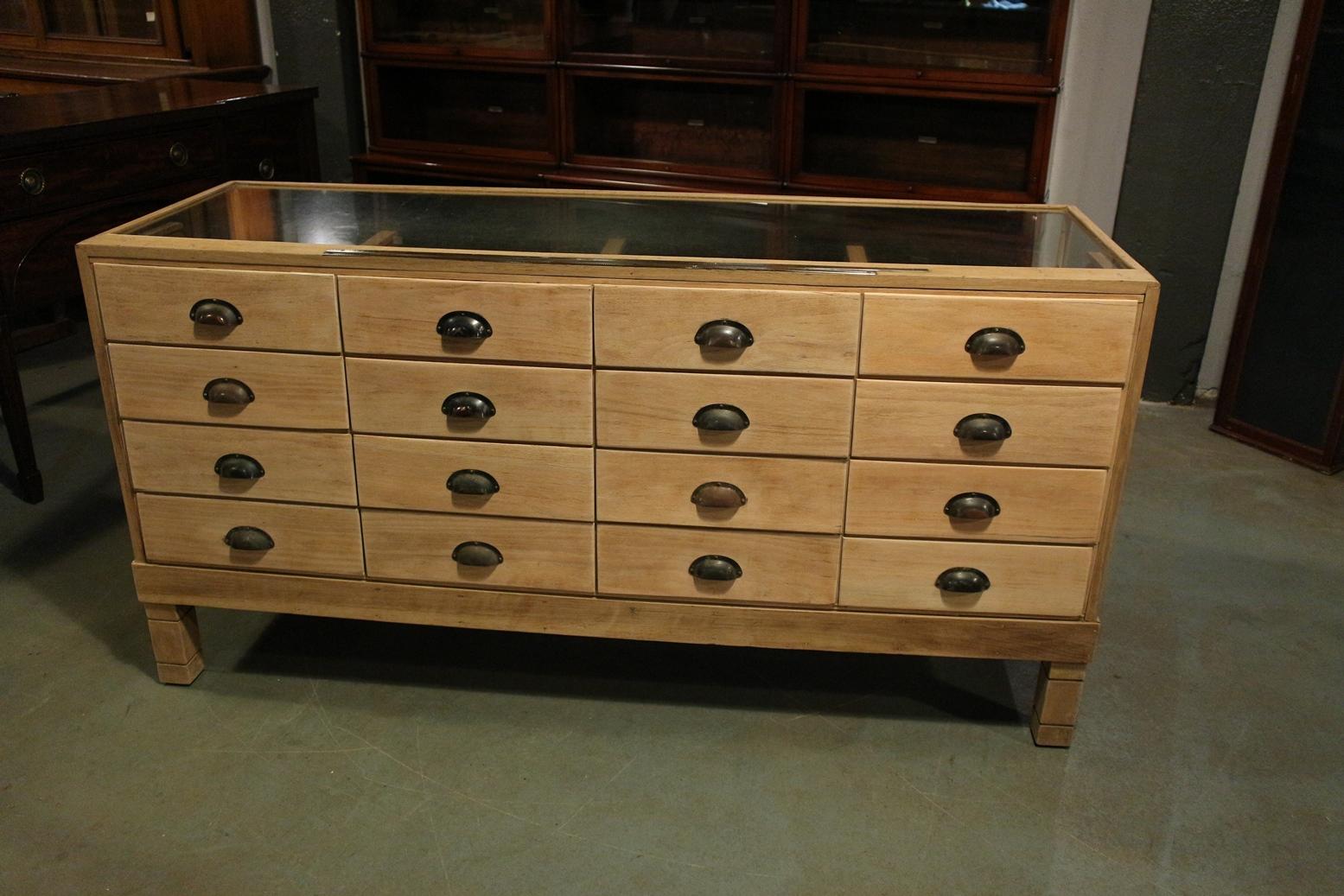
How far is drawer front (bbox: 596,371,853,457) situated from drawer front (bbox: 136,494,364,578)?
53 centimetres

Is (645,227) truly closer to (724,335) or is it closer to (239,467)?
(724,335)

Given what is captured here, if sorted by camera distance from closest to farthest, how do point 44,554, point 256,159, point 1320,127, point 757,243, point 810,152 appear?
point 757,243 < point 44,554 < point 1320,127 < point 256,159 < point 810,152

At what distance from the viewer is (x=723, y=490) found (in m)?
1.97

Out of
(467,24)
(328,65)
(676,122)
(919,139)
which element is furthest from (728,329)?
(328,65)

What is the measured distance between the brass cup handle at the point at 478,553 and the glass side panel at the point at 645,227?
528mm

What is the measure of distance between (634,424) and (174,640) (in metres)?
1.01

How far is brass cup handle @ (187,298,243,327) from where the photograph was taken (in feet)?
6.39

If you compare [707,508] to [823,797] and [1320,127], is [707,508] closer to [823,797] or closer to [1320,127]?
[823,797]

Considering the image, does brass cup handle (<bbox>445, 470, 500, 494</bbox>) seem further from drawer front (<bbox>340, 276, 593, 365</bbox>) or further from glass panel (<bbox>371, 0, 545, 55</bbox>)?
glass panel (<bbox>371, 0, 545, 55</bbox>)

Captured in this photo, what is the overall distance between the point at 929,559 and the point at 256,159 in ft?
7.89

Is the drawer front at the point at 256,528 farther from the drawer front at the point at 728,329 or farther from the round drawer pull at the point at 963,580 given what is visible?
the round drawer pull at the point at 963,580

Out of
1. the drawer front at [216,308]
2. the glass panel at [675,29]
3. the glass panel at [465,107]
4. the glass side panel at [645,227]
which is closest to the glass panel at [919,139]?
the glass panel at [675,29]

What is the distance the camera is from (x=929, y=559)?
2.00 meters

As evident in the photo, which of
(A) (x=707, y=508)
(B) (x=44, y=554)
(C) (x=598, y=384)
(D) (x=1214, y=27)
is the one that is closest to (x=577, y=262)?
(C) (x=598, y=384)
